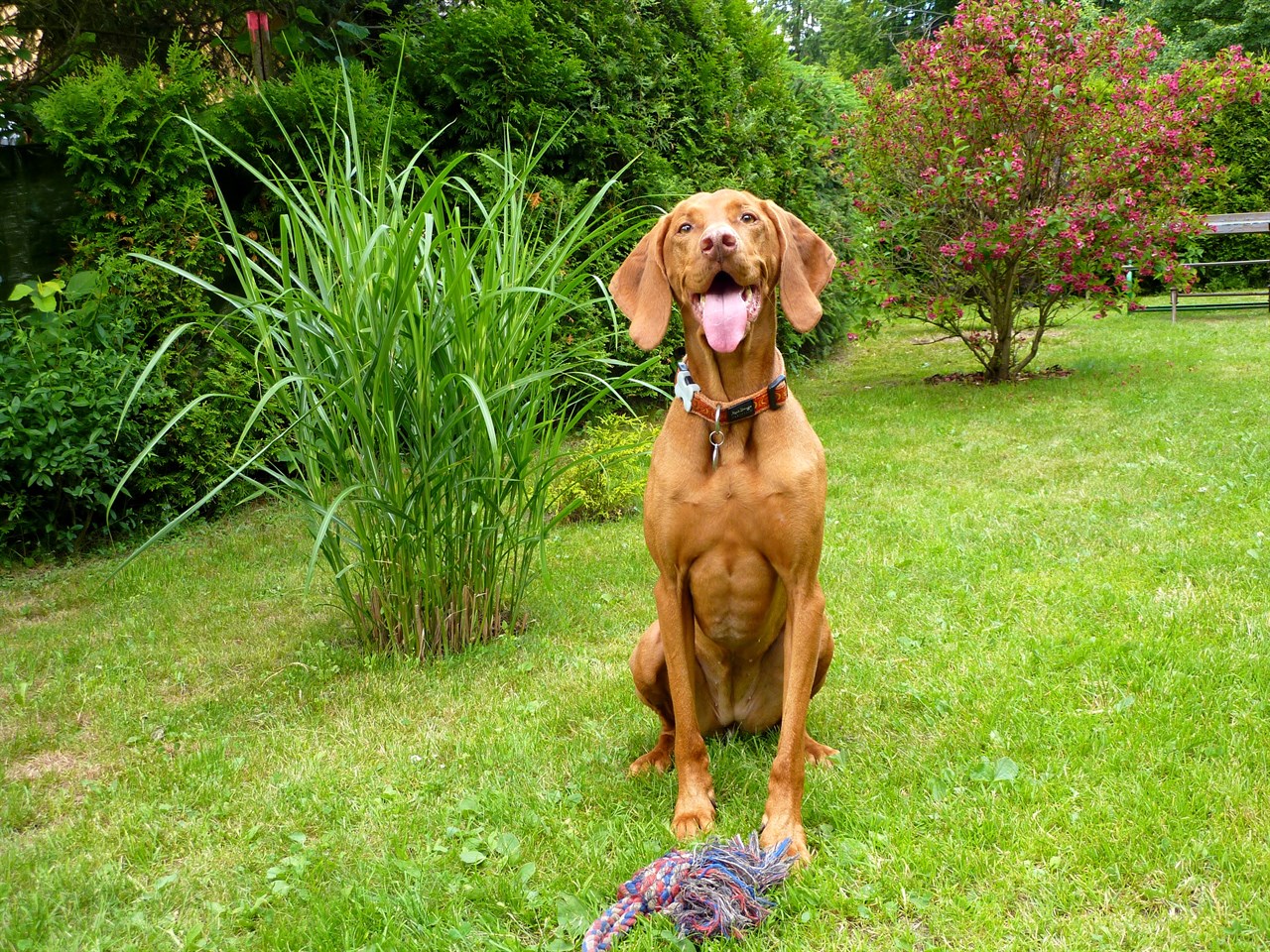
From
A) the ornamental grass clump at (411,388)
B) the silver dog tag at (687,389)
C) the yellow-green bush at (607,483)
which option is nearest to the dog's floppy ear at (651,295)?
the silver dog tag at (687,389)

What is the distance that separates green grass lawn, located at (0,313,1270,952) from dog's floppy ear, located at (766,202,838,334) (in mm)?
1319

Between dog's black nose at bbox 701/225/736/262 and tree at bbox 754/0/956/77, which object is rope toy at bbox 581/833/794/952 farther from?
tree at bbox 754/0/956/77

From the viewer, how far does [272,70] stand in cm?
736

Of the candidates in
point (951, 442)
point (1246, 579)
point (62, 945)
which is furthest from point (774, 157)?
point (62, 945)

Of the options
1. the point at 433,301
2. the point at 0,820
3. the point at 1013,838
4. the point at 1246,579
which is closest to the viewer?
the point at 1013,838

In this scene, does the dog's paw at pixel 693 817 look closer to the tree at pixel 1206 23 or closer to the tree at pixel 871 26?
the tree at pixel 1206 23

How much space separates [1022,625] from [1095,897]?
1.72 meters

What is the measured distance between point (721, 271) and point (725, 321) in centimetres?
13

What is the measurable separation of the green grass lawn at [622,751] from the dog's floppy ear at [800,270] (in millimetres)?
1319

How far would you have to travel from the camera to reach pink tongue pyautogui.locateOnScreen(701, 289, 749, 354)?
2.37 metres

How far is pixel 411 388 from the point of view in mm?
3574

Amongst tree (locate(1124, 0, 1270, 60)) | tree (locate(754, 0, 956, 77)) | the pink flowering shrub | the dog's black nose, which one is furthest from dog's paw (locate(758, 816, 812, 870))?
tree (locate(754, 0, 956, 77))

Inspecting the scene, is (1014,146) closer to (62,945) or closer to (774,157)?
(774,157)

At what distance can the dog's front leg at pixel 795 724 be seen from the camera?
7.63ft
